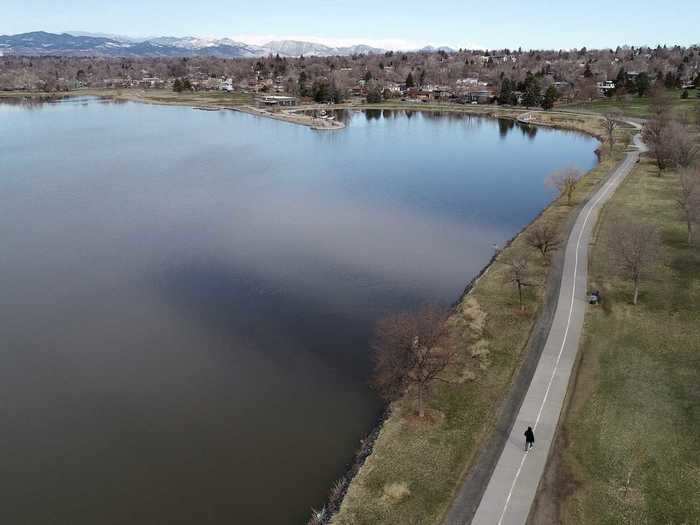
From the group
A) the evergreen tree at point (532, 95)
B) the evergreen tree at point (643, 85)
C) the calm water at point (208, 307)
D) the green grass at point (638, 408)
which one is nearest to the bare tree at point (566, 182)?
the calm water at point (208, 307)

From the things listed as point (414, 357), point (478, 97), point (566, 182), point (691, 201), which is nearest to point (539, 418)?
point (414, 357)

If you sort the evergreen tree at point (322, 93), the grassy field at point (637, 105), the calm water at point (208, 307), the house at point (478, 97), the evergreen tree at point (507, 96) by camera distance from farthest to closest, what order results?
the evergreen tree at point (322, 93) < the house at point (478, 97) < the evergreen tree at point (507, 96) < the grassy field at point (637, 105) < the calm water at point (208, 307)

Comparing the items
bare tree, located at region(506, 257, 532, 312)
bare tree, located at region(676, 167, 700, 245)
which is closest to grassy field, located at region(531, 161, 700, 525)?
bare tree, located at region(506, 257, 532, 312)

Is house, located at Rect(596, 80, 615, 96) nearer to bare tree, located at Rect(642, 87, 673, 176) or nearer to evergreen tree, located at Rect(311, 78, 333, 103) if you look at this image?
bare tree, located at Rect(642, 87, 673, 176)

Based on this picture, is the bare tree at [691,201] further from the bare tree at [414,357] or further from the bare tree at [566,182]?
the bare tree at [414,357]

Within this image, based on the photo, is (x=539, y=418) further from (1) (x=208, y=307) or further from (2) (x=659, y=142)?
(2) (x=659, y=142)

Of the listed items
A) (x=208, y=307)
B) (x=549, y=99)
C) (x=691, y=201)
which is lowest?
(x=208, y=307)

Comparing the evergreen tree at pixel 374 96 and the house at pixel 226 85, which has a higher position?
the house at pixel 226 85
